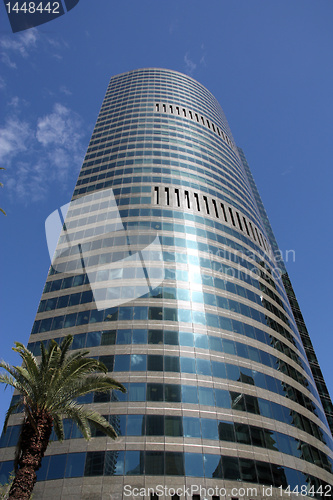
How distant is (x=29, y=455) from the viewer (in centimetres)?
1554

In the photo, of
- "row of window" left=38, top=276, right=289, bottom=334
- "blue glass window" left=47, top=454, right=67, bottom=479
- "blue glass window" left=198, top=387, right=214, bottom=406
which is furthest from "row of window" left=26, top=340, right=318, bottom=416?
"blue glass window" left=47, top=454, right=67, bottom=479

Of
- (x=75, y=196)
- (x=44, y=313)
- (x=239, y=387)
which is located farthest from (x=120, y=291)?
(x=75, y=196)

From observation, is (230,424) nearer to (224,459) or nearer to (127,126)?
(224,459)

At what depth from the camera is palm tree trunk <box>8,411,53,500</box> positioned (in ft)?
48.5

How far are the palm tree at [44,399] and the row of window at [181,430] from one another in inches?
355

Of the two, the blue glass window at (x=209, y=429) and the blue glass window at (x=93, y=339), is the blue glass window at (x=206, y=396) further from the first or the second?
the blue glass window at (x=93, y=339)

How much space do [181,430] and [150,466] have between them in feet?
10.7

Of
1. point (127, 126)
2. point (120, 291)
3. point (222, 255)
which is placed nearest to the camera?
point (120, 291)

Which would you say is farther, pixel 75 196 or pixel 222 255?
pixel 75 196

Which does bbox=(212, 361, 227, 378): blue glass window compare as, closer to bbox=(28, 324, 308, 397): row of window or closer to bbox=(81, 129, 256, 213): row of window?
bbox=(28, 324, 308, 397): row of window

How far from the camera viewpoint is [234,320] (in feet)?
115

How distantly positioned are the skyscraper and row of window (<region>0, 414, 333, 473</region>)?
10 cm

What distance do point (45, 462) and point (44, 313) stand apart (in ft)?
46.8

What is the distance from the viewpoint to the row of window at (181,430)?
2617 cm
